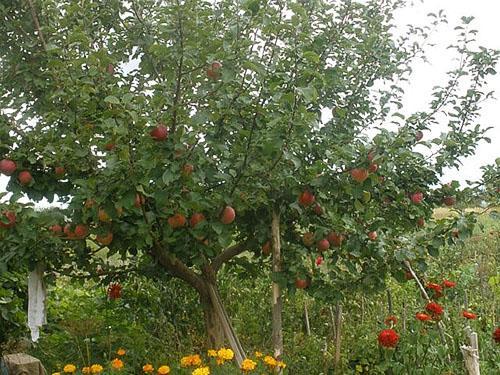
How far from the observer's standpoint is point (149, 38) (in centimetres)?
332

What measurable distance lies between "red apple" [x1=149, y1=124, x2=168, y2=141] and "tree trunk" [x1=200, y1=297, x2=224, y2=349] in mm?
1502

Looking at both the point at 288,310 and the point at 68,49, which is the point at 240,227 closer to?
the point at 68,49

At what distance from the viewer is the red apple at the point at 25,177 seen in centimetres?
329

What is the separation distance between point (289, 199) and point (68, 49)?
1.38 meters

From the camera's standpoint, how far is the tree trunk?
3881 millimetres

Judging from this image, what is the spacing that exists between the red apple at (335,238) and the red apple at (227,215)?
0.64 m

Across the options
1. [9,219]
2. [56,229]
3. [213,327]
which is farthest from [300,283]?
[9,219]

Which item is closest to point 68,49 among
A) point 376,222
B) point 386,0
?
point 376,222

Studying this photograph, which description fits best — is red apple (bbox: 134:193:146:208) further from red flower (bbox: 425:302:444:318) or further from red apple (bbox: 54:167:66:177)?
red flower (bbox: 425:302:444:318)

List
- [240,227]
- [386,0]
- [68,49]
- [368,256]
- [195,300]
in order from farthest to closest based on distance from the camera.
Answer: [195,300], [386,0], [240,227], [368,256], [68,49]

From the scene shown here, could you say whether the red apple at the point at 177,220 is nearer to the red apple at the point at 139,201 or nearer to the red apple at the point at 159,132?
the red apple at the point at 139,201

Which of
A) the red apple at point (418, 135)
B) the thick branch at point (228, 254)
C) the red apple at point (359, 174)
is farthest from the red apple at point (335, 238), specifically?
the red apple at point (418, 135)

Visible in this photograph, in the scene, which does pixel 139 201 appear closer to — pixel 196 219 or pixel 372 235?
pixel 196 219

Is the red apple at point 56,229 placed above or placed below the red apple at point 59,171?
below
